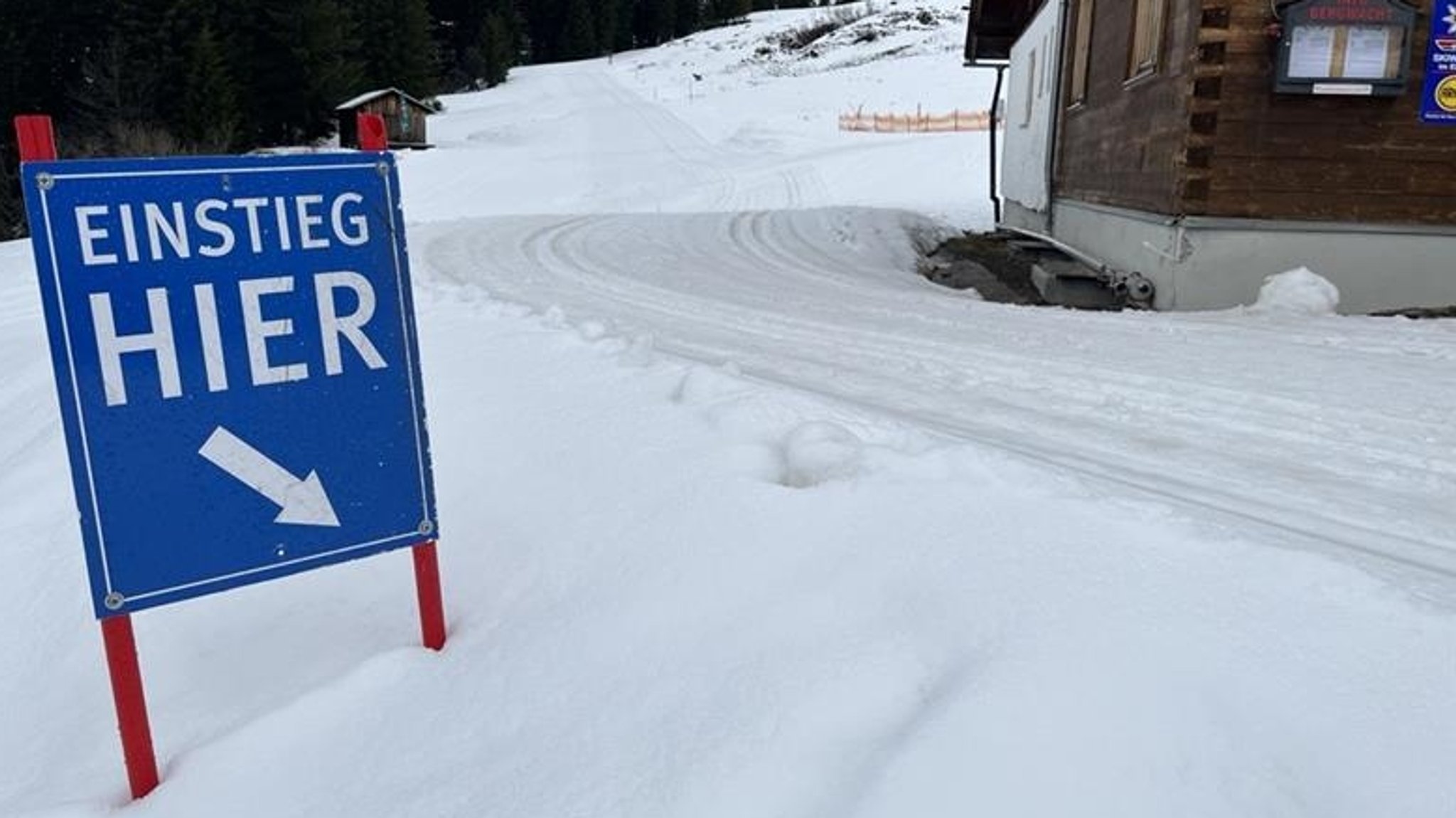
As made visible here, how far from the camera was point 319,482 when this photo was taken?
2551 mm

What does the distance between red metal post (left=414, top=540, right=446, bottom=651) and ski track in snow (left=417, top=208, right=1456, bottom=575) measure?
2.16m

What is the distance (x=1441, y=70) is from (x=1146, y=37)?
2.92 m

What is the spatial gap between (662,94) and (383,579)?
63.7 metres

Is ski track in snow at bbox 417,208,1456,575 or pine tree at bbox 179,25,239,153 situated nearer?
ski track in snow at bbox 417,208,1456,575

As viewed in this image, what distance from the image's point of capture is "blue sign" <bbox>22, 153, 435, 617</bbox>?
7.29ft

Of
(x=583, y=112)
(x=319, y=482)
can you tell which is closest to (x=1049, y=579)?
(x=319, y=482)

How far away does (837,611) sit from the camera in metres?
2.58

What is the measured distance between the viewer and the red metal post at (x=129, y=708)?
2322 mm

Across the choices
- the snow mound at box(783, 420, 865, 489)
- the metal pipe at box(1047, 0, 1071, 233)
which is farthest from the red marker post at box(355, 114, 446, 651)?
the metal pipe at box(1047, 0, 1071, 233)

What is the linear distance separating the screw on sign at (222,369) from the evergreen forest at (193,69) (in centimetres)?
3366

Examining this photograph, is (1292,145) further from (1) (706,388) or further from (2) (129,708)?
(2) (129,708)

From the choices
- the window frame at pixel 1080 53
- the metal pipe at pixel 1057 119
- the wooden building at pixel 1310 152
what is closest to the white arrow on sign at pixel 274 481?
the wooden building at pixel 1310 152

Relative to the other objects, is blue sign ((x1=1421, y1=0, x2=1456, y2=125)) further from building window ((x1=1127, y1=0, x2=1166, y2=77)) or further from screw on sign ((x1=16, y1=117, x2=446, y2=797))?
screw on sign ((x1=16, y1=117, x2=446, y2=797))

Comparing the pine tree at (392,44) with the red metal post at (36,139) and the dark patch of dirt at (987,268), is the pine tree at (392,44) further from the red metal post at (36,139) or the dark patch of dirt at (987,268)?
the red metal post at (36,139)
